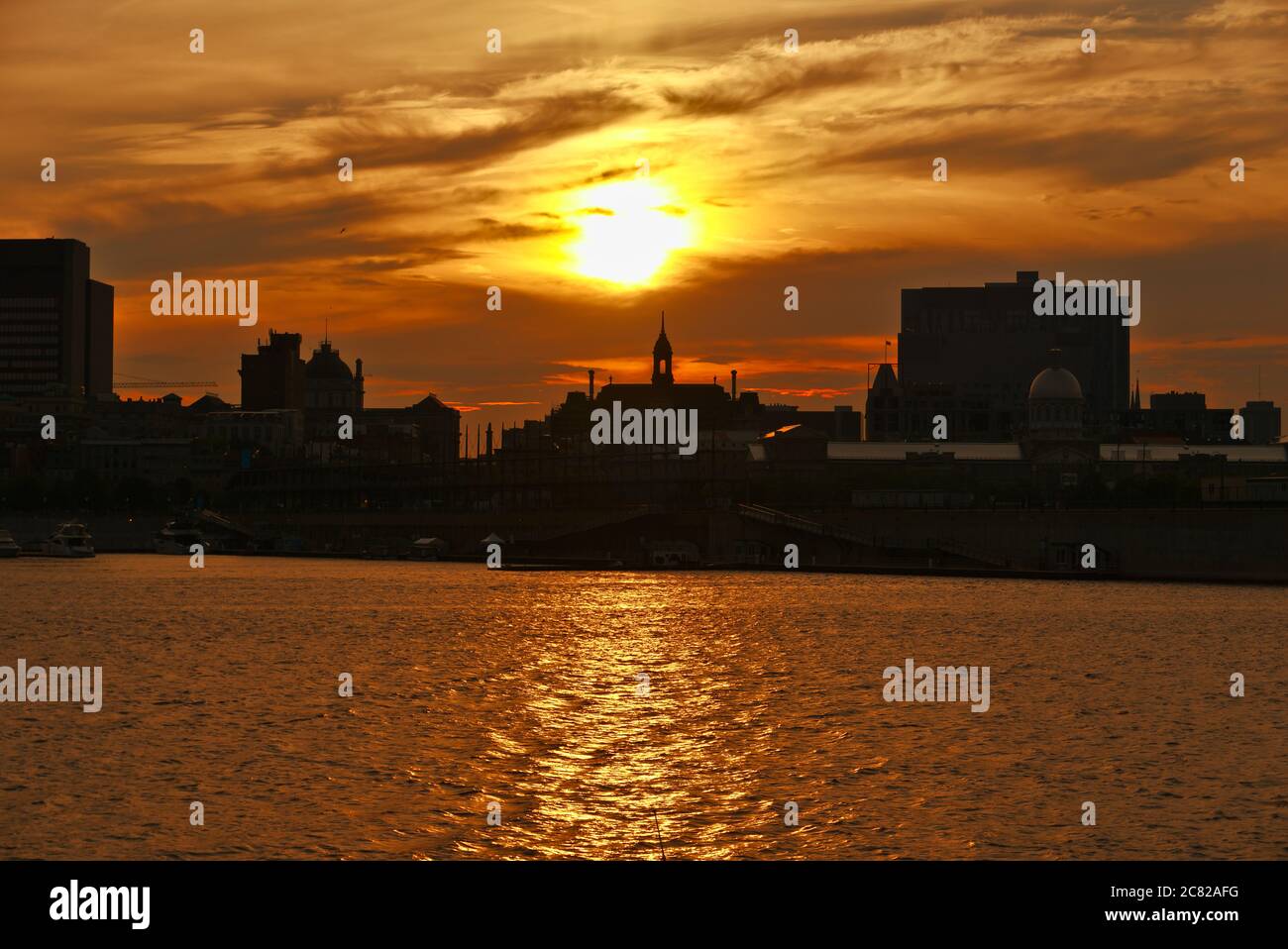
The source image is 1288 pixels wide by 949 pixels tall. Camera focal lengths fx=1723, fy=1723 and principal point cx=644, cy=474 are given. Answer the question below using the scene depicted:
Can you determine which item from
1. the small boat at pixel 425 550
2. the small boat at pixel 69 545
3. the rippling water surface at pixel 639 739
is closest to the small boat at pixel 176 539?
the small boat at pixel 69 545

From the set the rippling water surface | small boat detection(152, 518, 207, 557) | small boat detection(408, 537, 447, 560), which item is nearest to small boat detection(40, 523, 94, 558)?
small boat detection(152, 518, 207, 557)

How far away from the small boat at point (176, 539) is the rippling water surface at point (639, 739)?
271 ft

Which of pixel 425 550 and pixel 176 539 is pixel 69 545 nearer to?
pixel 176 539

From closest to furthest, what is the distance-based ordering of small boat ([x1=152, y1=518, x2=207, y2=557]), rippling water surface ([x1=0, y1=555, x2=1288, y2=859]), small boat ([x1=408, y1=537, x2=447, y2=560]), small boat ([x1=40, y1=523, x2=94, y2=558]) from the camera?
1. rippling water surface ([x1=0, y1=555, x2=1288, y2=859])
2. small boat ([x1=408, y1=537, x2=447, y2=560])
3. small boat ([x1=40, y1=523, x2=94, y2=558])
4. small boat ([x1=152, y1=518, x2=207, y2=557])

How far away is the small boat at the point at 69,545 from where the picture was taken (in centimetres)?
13938

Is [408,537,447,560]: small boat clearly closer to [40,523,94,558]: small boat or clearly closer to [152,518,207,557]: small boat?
[152,518,207,557]: small boat

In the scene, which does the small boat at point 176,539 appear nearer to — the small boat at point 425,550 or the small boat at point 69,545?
the small boat at point 69,545

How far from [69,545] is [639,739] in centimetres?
11762

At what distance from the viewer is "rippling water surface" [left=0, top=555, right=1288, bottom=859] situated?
23.8m

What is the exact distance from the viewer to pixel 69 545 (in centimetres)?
14112

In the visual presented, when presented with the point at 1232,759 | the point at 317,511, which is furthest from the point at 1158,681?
the point at 317,511

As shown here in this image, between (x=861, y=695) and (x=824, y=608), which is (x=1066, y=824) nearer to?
(x=861, y=695)

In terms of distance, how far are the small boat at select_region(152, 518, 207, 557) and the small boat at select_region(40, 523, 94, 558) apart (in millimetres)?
7950

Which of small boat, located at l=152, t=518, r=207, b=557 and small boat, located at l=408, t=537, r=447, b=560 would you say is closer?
small boat, located at l=408, t=537, r=447, b=560
